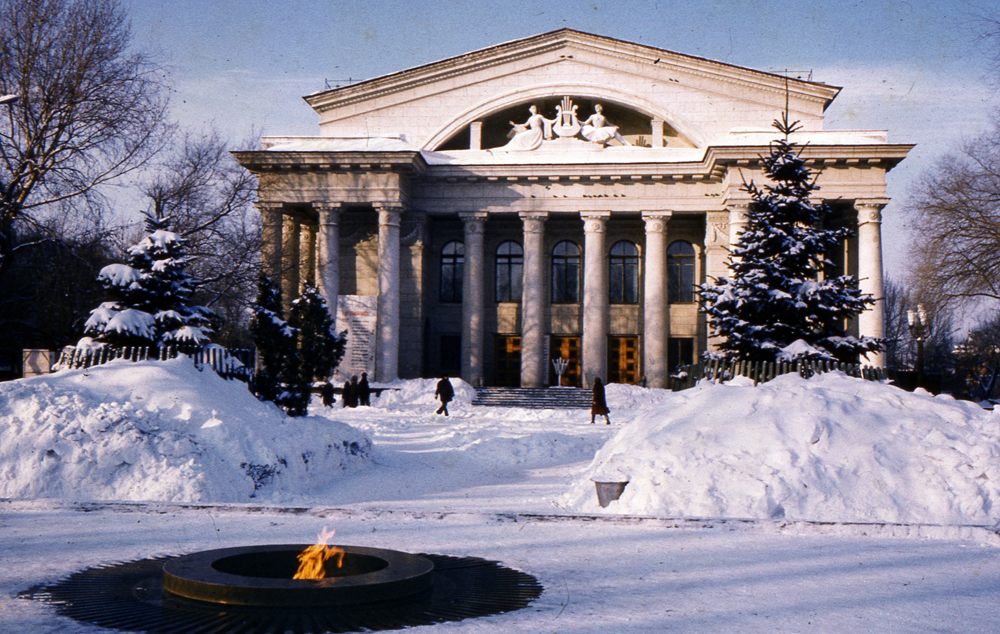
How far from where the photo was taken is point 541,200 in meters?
38.8

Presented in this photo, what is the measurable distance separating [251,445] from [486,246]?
101 feet

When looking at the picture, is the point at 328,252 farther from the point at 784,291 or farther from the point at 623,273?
the point at 784,291

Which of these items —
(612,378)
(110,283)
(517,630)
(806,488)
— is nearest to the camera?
(517,630)

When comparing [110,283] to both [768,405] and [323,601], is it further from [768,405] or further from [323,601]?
[323,601]

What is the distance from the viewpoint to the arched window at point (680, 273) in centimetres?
4119

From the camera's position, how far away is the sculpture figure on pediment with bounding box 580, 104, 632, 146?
129 feet

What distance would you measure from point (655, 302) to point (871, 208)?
9.20 meters

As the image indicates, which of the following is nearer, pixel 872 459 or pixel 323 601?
pixel 323 601

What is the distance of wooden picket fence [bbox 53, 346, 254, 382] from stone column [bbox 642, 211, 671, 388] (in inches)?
831

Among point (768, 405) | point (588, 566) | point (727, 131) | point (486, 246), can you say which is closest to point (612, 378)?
point (486, 246)

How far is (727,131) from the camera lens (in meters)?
38.6

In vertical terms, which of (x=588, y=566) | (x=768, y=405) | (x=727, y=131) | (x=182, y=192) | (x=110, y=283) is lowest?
(x=588, y=566)

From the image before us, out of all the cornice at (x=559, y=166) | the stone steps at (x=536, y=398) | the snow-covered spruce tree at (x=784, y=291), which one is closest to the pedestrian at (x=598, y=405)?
the snow-covered spruce tree at (x=784, y=291)

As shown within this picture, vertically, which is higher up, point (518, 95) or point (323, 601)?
point (518, 95)
